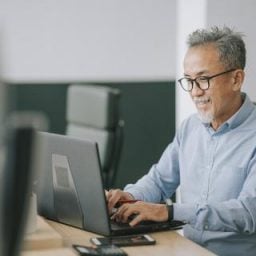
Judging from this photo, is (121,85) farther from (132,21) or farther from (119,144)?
(119,144)

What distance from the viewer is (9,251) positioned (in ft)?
1.95

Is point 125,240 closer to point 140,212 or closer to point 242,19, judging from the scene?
point 140,212

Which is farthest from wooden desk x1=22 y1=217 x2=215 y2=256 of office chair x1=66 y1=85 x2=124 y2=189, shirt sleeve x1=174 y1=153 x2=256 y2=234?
office chair x1=66 y1=85 x2=124 y2=189

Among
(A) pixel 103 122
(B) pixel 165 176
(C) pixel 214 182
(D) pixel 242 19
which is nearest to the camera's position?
(C) pixel 214 182

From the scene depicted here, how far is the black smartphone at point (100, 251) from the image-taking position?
1.58 meters

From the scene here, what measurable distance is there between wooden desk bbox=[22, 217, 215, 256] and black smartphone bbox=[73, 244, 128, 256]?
2 centimetres

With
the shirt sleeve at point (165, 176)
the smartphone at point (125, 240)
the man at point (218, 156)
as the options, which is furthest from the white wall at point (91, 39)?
the smartphone at point (125, 240)

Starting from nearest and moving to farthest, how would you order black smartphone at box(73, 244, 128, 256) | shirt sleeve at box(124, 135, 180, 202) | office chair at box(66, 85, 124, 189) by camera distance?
1. black smartphone at box(73, 244, 128, 256)
2. shirt sleeve at box(124, 135, 180, 202)
3. office chair at box(66, 85, 124, 189)

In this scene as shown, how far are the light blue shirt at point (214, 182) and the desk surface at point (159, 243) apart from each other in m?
0.15

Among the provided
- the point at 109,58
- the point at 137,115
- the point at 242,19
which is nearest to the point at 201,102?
the point at 242,19

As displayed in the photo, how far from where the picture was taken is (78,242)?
1.76 metres

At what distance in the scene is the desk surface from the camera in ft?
5.53

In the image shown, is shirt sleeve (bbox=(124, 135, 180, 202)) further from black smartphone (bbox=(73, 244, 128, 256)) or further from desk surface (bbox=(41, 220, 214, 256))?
black smartphone (bbox=(73, 244, 128, 256))

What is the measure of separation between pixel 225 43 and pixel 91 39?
2.10m
